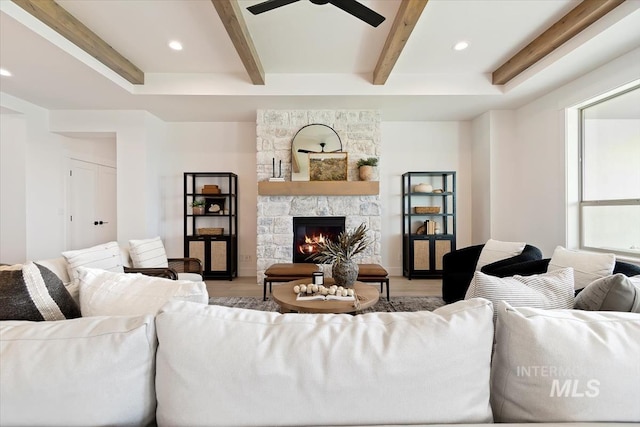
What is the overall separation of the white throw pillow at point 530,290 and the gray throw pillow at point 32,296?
148 cm

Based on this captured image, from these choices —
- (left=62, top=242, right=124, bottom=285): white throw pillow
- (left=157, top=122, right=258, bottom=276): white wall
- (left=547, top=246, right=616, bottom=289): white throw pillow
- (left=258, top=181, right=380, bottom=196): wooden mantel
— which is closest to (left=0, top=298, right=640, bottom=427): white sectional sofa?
(left=547, top=246, right=616, bottom=289): white throw pillow

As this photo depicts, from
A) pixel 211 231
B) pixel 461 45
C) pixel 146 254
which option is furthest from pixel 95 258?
pixel 461 45

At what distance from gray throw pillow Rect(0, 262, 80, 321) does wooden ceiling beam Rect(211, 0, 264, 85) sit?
2.10 m

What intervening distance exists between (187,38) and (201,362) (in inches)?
123

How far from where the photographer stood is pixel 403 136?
15.5ft

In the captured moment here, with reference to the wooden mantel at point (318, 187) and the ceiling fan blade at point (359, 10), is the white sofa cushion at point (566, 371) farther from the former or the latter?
the wooden mantel at point (318, 187)

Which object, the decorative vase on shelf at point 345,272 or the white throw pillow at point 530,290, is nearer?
the white throw pillow at point 530,290

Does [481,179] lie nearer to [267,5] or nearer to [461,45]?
[461,45]

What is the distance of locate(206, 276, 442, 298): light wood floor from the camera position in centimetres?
366

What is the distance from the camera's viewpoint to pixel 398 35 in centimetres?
254

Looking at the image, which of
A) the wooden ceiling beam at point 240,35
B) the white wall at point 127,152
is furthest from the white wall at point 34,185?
the wooden ceiling beam at point 240,35

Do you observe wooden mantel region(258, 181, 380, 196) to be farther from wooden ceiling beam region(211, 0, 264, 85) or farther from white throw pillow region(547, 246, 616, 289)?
white throw pillow region(547, 246, 616, 289)

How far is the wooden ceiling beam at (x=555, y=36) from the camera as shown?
7.39 feet
